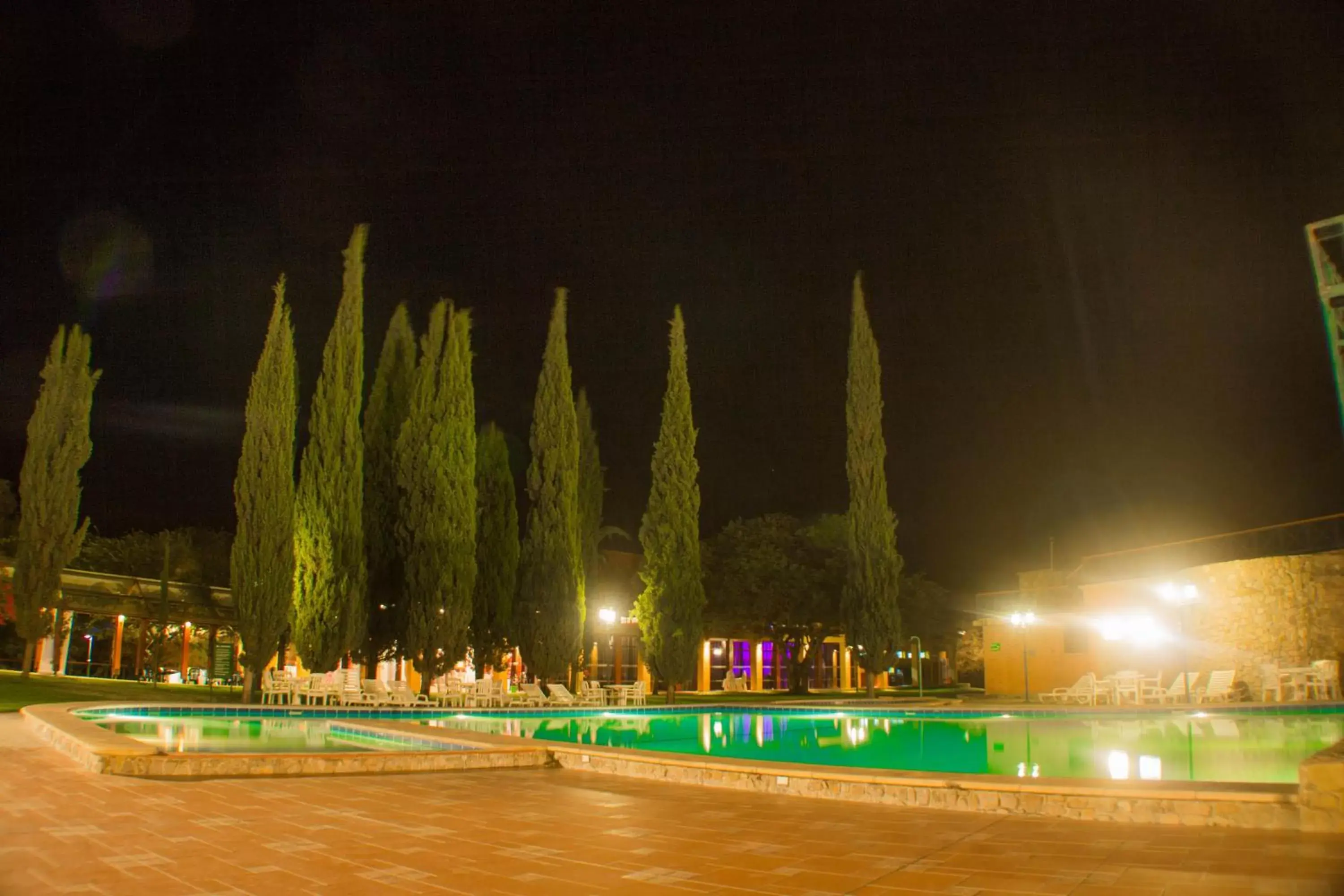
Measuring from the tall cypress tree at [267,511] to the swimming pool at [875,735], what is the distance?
259cm

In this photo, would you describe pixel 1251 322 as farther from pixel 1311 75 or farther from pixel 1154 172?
pixel 1311 75

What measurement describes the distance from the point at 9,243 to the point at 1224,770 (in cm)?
2748

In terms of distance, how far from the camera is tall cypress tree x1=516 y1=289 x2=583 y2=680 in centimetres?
2164

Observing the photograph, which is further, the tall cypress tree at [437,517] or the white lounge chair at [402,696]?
the tall cypress tree at [437,517]

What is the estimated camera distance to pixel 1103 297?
2608 centimetres

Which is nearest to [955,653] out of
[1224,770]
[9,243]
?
[1224,770]

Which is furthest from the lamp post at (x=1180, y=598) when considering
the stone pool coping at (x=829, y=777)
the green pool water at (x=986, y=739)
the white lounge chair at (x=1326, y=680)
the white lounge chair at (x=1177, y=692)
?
the stone pool coping at (x=829, y=777)

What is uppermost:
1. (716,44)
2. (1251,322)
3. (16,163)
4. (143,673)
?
(716,44)

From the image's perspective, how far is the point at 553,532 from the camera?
72.2 feet

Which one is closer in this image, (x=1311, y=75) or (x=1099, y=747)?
(x=1099, y=747)

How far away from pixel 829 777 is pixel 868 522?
63.5 ft

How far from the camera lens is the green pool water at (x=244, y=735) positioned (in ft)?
33.2

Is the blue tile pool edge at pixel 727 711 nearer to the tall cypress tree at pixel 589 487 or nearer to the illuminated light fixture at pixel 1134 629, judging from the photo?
the tall cypress tree at pixel 589 487

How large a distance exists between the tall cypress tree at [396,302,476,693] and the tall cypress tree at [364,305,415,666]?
457 mm
